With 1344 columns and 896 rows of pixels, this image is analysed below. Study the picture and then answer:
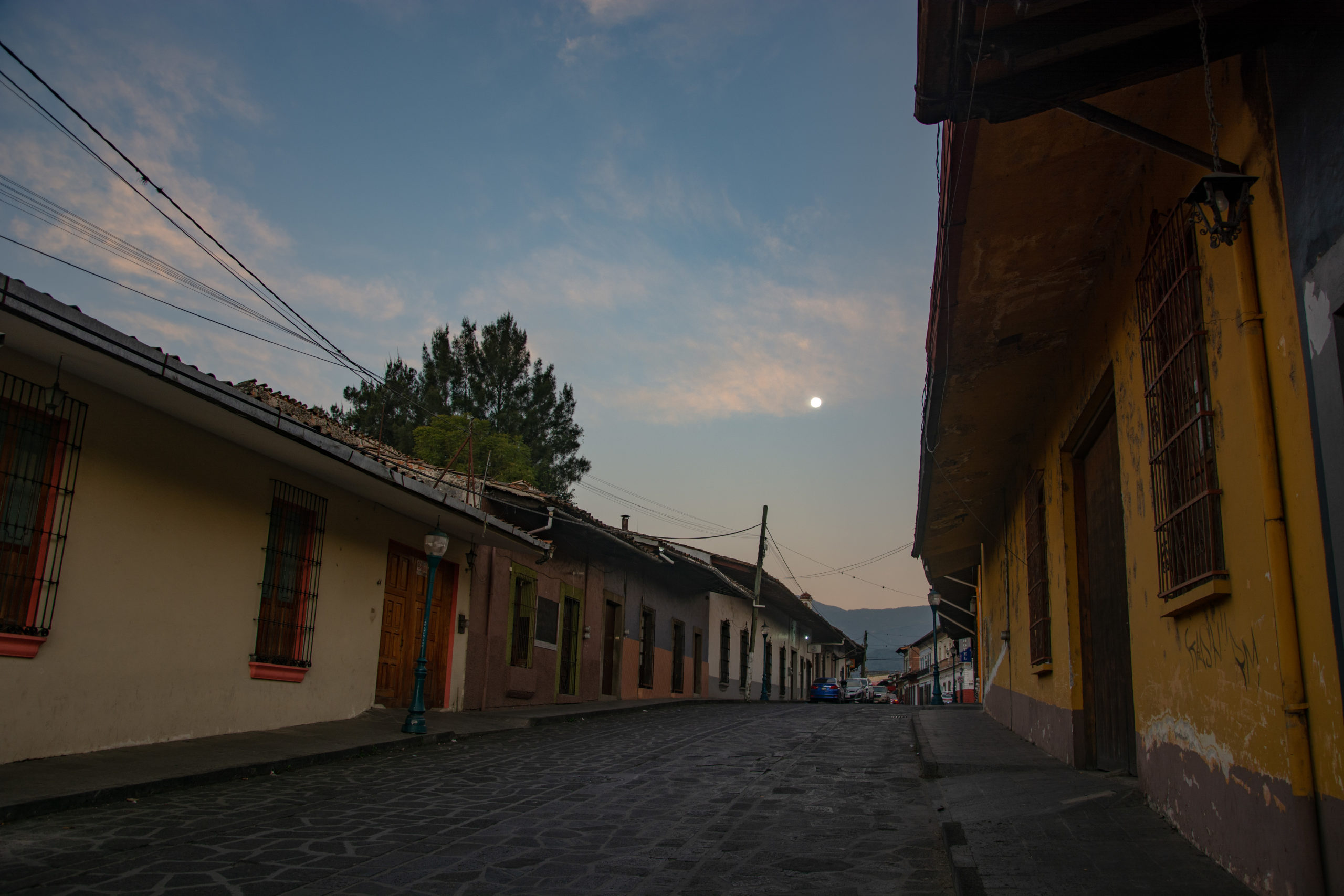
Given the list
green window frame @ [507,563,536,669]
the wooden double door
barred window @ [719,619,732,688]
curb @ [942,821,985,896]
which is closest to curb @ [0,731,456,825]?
the wooden double door

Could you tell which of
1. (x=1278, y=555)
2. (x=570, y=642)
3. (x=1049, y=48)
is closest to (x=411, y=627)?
(x=570, y=642)

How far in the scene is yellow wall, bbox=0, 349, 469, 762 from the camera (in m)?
7.76

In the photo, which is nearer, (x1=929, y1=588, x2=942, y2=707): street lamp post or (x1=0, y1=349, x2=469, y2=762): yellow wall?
(x1=0, y1=349, x2=469, y2=762): yellow wall

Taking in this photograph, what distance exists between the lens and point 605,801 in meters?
6.68

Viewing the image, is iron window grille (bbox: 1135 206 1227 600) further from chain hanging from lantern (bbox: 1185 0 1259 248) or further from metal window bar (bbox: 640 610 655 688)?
metal window bar (bbox: 640 610 655 688)

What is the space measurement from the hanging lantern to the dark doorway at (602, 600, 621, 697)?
60.4 feet

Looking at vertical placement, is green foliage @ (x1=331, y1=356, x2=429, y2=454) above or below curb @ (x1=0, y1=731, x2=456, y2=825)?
above

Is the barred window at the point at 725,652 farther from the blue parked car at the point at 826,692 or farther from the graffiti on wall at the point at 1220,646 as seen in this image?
the graffiti on wall at the point at 1220,646

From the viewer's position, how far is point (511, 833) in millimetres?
5480

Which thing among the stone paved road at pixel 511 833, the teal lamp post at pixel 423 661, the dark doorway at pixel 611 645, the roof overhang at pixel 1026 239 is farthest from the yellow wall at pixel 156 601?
the dark doorway at pixel 611 645

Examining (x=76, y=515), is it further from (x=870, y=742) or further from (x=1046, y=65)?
(x=870, y=742)

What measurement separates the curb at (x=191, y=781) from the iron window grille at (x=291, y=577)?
1.68 meters

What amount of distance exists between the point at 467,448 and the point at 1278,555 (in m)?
26.0

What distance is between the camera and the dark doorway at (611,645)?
2102 centimetres
